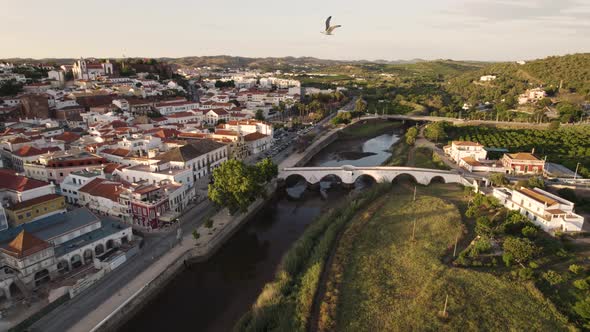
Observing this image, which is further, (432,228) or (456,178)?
(456,178)

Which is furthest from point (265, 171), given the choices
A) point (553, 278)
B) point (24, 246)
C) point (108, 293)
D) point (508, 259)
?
point (553, 278)

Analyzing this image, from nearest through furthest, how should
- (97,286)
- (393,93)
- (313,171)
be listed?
1. (97,286)
2. (313,171)
3. (393,93)

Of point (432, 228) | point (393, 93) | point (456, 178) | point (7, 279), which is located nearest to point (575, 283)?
point (432, 228)

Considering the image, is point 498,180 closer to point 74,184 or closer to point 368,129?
point 74,184

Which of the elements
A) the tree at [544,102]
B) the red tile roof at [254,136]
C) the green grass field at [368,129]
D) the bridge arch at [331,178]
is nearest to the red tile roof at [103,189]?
the red tile roof at [254,136]

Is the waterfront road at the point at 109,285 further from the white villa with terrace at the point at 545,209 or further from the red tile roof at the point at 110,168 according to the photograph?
the white villa with terrace at the point at 545,209

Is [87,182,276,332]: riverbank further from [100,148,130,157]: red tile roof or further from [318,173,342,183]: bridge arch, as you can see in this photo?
[100,148,130,157]: red tile roof

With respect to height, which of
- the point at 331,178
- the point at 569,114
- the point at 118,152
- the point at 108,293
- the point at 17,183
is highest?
the point at 569,114

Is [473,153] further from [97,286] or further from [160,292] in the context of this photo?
[97,286]
